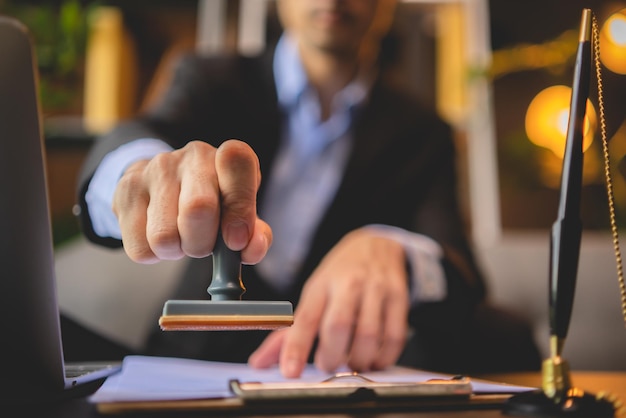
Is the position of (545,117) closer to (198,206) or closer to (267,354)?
(267,354)

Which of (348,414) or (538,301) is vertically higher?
(348,414)

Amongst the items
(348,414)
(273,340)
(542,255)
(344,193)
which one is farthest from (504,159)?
(348,414)

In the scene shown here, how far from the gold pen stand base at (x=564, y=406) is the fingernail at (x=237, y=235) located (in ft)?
0.43

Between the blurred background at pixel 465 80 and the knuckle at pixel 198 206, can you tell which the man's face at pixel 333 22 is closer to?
the blurred background at pixel 465 80

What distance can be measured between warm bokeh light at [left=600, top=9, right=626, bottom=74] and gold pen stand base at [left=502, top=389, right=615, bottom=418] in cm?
38

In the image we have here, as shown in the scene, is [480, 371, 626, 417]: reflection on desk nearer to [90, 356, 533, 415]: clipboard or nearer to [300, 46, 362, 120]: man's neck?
[90, 356, 533, 415]: clipboard

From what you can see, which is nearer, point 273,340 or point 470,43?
point 273,340

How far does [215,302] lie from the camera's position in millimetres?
241

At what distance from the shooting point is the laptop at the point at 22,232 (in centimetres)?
25

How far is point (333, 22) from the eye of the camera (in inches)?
33.5

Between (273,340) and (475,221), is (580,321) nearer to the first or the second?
(475,221)

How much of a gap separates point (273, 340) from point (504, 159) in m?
1.20

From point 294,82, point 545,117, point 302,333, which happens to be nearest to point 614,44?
point 545,117

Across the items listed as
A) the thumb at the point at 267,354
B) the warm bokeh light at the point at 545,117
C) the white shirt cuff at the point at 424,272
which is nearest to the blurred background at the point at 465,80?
the warm bokeh light at the point at 545,117
